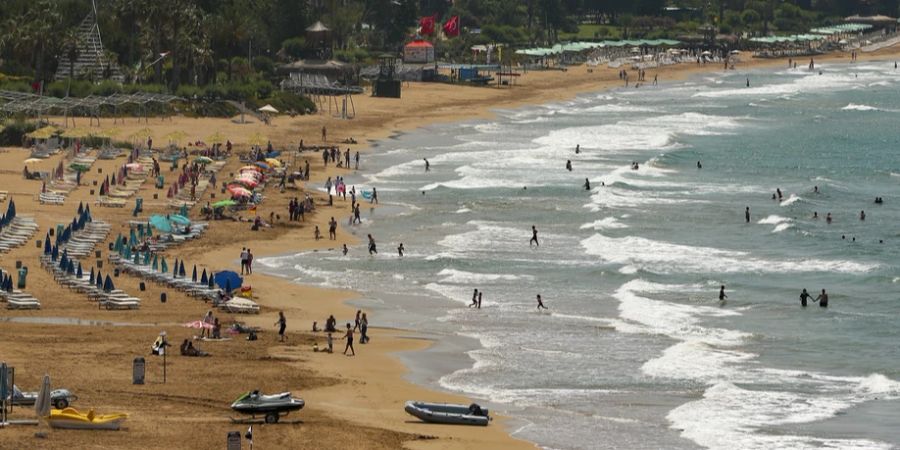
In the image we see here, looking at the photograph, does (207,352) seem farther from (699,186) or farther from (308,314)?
(699,186)

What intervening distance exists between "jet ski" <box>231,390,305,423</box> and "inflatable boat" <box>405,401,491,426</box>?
2943mm

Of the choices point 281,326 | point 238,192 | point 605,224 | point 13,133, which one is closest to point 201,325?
point 281,326

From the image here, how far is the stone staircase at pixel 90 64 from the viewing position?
10700 cm

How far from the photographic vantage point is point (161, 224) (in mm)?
59188

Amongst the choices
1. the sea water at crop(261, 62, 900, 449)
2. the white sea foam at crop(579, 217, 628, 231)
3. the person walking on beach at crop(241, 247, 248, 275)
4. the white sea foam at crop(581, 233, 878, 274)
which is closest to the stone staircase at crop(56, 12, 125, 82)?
the sea water at crop(261, 62, 900, 449)

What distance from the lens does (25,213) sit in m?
62.0

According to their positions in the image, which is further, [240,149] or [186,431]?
[240,149]

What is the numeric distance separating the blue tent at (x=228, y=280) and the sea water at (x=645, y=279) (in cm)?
396

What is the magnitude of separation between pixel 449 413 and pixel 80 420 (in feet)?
27.3

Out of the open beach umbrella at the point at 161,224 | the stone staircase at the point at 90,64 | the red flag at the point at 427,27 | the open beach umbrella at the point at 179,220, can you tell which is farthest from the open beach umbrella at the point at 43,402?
the red flag at the point at 427,27

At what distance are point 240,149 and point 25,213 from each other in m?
25.8

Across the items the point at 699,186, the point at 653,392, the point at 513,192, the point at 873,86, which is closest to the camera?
the point at 653,392

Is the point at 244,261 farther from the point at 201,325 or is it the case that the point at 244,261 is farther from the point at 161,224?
the point at 201,325

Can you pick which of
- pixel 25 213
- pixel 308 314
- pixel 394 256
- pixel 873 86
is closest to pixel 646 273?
pixel 394 256
